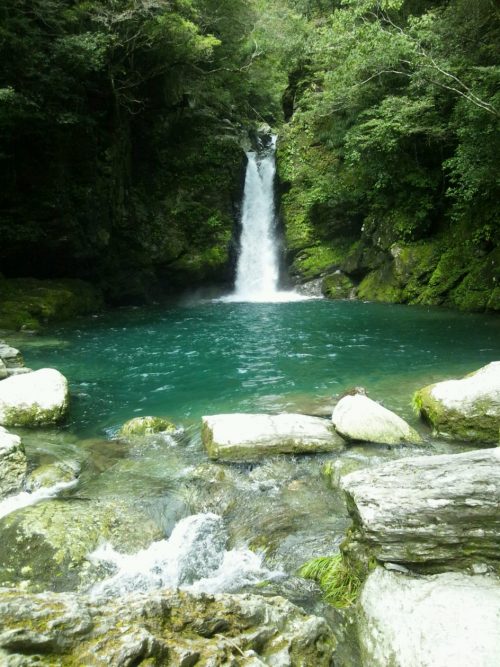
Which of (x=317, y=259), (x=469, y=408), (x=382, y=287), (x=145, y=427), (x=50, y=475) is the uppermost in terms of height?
(x=317, y=259)

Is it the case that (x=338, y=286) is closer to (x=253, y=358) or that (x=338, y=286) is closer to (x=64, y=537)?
(x=253, y=358)

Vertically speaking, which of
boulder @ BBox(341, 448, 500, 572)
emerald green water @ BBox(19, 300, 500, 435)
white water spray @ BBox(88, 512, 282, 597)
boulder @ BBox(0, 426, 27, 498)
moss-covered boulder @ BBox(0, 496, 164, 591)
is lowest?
emerald green water @ BBox(19, 300, 500, 435)

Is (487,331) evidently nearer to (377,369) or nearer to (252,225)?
(377,369)

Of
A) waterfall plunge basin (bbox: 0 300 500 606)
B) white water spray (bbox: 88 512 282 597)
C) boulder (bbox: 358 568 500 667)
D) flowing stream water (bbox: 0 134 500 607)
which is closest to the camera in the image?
boulder (bbox: 358 568 500 667)

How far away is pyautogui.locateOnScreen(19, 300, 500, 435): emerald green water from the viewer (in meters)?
8.17

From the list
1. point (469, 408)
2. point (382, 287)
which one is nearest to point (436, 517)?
point (469, 408)

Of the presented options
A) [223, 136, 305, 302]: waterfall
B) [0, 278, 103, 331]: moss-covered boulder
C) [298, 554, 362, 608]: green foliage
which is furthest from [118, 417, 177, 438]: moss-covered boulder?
[223, 136, 305, 302]: waterfall

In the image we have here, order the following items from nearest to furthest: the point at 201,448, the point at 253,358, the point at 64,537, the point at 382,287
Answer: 1. the point at 64,537
2. the point at 201,448
3. the point at 253,358
4. the point at 382,287

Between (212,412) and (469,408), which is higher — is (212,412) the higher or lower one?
the lower one

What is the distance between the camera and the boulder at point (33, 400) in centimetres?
694

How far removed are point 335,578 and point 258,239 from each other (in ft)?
71.1

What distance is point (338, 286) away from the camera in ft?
69.0

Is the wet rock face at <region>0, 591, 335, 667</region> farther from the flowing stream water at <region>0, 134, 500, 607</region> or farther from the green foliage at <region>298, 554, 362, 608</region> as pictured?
the flowing stream water at <region>0, 134, 500, 607</region>

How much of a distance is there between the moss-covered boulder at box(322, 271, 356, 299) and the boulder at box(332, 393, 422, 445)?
14.6 m
